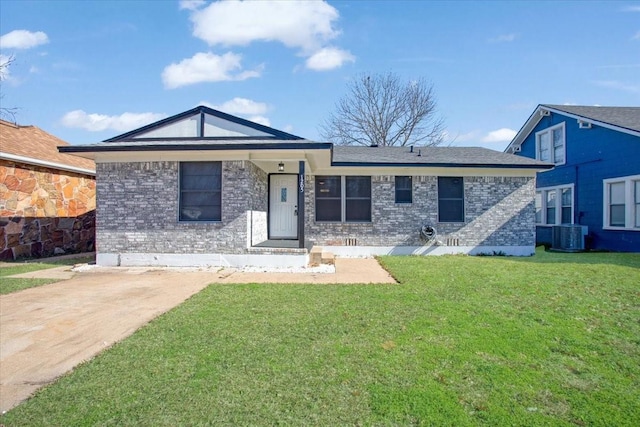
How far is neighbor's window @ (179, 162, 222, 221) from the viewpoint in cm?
946

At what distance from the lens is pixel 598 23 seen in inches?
371

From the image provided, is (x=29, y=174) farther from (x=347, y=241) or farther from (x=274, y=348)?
(x=274, y=348)

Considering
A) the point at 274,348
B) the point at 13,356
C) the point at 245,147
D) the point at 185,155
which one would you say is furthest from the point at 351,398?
the point at 185,155

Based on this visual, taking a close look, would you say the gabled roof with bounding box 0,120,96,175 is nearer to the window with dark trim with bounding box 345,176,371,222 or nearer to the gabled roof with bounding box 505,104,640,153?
the window with dark trim with bounding box 345,176,371,222

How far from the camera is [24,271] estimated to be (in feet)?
29.1

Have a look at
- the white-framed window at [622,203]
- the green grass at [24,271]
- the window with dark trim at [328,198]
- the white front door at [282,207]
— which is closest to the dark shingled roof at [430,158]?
the window with dark trim at [328,198]

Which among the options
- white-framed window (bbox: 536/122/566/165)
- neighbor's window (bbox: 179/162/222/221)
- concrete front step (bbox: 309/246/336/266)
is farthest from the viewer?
white-framed window (bbox: 536/122/566/165)

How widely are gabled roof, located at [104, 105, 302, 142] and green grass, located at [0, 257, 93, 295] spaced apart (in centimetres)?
370

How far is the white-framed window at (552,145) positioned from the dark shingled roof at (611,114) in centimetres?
83

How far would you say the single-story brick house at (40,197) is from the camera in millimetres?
10922

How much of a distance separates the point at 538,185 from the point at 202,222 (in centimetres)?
1490

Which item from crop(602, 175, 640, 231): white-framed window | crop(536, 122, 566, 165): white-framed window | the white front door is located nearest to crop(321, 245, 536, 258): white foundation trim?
the white front door

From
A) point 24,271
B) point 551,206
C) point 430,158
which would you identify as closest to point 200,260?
point 24,271

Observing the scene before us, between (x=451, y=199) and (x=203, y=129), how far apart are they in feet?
25.7
